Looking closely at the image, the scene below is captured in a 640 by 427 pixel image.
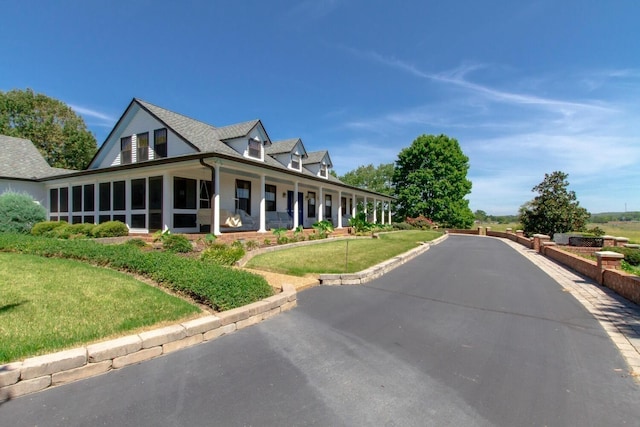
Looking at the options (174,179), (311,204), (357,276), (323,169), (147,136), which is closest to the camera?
(357,276)

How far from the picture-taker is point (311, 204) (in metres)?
23.8

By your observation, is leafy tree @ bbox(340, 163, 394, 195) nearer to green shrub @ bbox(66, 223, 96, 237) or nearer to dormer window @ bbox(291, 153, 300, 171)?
dormer window @ bbox(291, 153, 300, 171)

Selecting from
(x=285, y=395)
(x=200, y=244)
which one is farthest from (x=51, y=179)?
(x=285, y=395)

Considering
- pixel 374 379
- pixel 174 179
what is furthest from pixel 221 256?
pixel 174 179

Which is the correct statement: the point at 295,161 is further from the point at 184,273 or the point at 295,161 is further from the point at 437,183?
the point at 437,183

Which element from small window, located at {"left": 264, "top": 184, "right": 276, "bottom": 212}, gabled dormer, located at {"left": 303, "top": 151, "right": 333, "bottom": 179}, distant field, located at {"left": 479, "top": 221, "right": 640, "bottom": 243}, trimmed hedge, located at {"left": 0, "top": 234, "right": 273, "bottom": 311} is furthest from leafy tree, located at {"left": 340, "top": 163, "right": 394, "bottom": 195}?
trimmed hedge, located at {"left": 0, "top": 234, "right": 273, "bottom": 311}

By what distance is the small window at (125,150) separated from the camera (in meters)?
16.7

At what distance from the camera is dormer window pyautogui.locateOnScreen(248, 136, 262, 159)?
1708 cm

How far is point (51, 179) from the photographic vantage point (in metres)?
18.7

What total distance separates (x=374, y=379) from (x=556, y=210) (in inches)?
969

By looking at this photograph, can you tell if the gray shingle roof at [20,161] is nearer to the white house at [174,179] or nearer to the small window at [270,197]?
the white house at [174,179]

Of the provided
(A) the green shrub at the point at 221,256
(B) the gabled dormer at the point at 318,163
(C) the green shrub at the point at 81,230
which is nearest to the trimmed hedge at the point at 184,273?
(A) the green shrub at the point at 221,256

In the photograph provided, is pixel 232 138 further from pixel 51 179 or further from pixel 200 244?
pixel 51 179

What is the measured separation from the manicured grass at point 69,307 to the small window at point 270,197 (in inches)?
495
